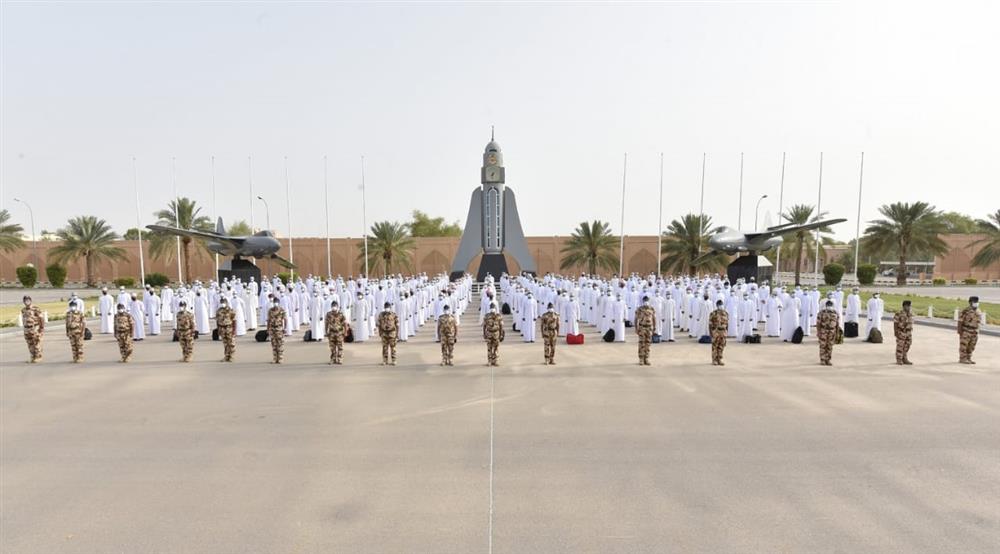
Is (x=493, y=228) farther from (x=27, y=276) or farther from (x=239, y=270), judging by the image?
(x=27, y=276)

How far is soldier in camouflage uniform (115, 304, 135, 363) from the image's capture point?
468 inches

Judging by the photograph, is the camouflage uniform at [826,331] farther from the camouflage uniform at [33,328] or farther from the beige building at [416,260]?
the beige building at [416,260]

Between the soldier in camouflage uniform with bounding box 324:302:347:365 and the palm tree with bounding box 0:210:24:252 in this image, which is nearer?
the soldier in camouflage uniform with bounding box 324:302:347:365

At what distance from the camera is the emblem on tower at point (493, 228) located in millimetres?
37281

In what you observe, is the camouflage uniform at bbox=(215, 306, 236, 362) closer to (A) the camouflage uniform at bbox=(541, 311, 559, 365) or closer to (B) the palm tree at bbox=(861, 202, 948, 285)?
(A) the camouflage uniform at bbox=(541, 311, 559, 365)

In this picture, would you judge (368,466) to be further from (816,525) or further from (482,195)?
(482,195)

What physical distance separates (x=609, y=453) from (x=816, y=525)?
84.7 inches

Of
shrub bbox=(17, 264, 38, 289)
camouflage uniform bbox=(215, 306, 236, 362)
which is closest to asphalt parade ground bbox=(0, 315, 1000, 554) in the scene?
camouflage uniform bbox=(215, 306, 236, 362)

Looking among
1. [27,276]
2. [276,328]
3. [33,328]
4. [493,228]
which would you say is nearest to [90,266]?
[27,276]

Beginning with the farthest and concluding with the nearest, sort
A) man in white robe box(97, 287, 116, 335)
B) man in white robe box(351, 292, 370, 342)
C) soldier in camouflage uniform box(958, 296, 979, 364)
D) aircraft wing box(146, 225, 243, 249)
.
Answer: aircraft wing box(146, 225, 243, 249)
man in white robe box(97, 287, 116, 335)
man in white robe box(351, 292, 370, 342)
soldier in camouflage uniform box(958, 296, 979, 364)

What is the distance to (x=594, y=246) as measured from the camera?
3881 cm

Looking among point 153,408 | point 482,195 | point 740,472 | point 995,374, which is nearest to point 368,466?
point 740,472

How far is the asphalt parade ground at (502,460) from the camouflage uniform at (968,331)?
2.07 ft

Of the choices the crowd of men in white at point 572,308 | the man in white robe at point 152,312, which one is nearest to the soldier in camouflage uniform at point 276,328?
the crowd of men in white at point 572,308
